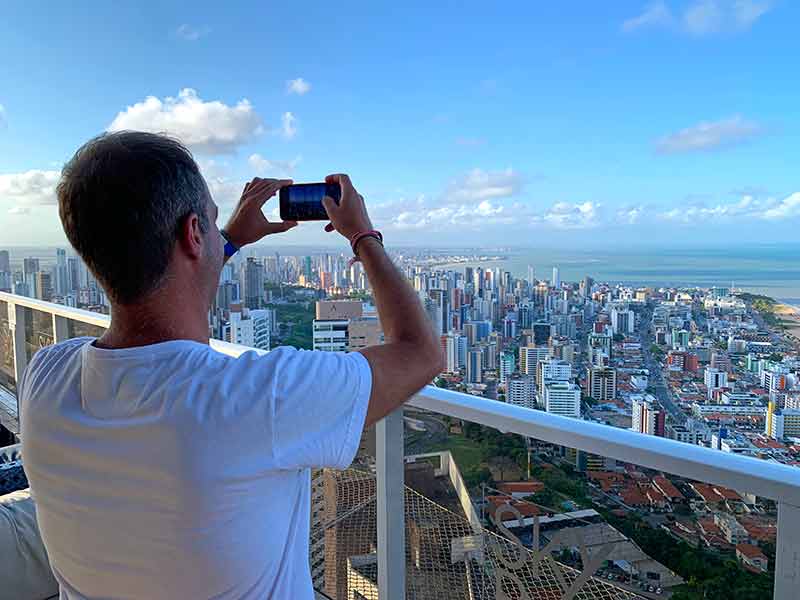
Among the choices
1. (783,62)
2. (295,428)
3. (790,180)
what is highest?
(783,62)

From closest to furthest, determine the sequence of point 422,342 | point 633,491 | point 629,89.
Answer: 1. point 422,342
2. point 633,491
3. point 629,89

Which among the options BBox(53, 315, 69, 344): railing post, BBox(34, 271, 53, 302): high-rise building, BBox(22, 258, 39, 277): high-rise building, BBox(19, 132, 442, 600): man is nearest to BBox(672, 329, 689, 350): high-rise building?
BBox(19, 132, 442, 600): man

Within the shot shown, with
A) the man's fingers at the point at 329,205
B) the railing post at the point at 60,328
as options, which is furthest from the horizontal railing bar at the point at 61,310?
the man's fingers at the point at 329,205

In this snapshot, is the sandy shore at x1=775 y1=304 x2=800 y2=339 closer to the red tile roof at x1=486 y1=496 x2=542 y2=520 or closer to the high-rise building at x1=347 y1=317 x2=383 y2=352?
the red tile roof at x1=486 y1=496 x2=542 y2=520

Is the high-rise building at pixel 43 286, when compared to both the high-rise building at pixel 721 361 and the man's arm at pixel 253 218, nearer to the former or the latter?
the man's arm at pixel 253 218

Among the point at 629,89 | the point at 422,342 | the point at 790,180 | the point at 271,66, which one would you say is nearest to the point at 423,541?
the point at 422,342

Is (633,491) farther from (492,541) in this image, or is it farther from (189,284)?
(189,284)

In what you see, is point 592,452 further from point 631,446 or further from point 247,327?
point 247,327
